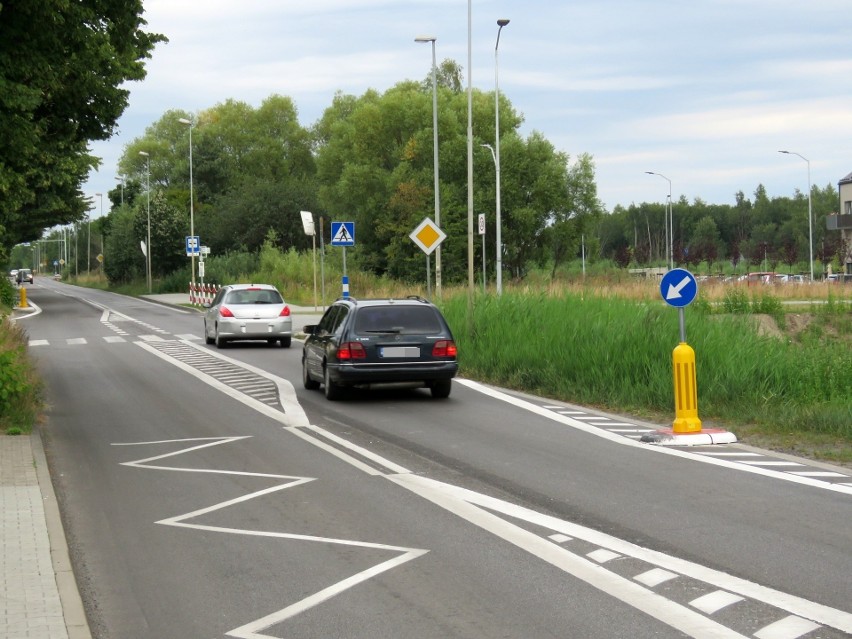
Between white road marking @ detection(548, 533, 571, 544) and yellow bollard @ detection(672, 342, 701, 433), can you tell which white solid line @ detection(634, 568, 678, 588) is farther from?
yellow bollard @ detection(672, 342, 701, 433)

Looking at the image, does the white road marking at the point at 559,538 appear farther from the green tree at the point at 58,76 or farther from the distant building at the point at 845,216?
the distant building at the point at 845,216

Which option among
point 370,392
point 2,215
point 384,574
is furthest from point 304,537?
point 370,392

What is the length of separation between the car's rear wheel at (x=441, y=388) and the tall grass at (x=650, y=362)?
1693 mm

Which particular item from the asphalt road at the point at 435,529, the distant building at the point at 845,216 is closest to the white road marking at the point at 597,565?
the asphalt road at the point at 435,529

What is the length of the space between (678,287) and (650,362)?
130 inches

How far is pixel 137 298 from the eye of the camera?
73250 mm

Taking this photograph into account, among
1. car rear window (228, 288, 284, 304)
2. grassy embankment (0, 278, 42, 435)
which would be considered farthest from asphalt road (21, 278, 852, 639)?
car rear window (228, 288, 284, 304)

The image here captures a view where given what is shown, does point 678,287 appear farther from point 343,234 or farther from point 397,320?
point 343,234

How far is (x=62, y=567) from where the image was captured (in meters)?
7.20

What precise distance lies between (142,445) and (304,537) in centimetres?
538

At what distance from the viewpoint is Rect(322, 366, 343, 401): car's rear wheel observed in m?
17.5

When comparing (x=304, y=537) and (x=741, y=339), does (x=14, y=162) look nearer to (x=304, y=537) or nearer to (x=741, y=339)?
(x=304, y=537)

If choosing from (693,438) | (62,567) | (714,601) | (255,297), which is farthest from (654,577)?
(255,297)

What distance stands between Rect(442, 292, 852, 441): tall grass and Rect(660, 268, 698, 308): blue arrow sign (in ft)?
5.38
